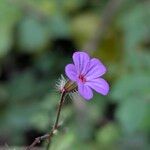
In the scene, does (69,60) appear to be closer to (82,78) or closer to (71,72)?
(82,78)

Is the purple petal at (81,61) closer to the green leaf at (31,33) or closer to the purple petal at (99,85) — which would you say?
the purple petal at (99,85)

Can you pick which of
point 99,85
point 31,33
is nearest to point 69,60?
point 31,33

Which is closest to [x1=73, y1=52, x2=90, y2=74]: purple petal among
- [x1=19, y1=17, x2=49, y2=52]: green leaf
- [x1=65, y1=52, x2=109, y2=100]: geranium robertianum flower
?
[x1=65, y1=52, x2=109, y2=100]: geranium robertianum flower

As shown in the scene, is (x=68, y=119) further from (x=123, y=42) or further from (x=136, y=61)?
(x=123, y=42)

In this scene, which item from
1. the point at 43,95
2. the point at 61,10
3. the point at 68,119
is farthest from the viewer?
the point at 61,10

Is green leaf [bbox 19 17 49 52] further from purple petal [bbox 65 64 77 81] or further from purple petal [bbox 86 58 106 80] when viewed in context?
purple petal [bbox 65 64 77 81]

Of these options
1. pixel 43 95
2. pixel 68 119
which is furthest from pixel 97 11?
pixel 68 119

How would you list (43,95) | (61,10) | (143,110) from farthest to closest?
(61,10) → (43,95) → (143,110)
